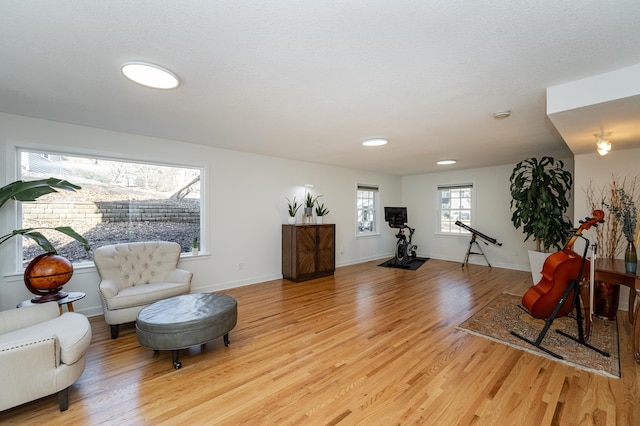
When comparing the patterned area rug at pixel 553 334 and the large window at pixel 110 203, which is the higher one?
the large window at pixel 110 203

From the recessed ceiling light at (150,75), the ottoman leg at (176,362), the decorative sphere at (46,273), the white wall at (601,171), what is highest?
the recessed ceiling light at (150,75)

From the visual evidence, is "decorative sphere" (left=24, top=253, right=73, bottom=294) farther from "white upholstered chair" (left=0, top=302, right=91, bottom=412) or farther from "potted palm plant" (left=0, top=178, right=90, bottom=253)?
"white upholstered chair" (left=0, top=302, right=91, bottom=412)

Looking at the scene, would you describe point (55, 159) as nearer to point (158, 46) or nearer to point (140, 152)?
point (140, 152)

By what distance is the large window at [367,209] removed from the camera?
719cm

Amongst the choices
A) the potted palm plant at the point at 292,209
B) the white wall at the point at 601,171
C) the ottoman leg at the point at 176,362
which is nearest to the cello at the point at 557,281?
the white wall at the point at 601,171

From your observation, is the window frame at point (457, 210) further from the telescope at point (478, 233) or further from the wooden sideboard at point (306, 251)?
the wooden sideboard at point (306, 251)

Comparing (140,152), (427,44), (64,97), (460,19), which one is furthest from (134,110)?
(460,19)

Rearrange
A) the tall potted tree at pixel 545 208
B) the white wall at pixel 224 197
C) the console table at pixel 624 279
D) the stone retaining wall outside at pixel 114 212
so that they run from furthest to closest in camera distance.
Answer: the tall potted tree at pixel 545 208
the stone retaining wall outside at pixel 114 212
the white wall at pixel 224 197
the console table at pixel 624 279

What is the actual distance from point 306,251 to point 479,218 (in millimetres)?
4589

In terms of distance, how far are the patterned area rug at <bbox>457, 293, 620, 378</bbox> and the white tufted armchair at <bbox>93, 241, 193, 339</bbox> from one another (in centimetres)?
351

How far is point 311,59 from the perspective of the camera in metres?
1.91

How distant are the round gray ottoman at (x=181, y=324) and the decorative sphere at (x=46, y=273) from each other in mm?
883

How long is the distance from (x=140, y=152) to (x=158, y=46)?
2.63 metres

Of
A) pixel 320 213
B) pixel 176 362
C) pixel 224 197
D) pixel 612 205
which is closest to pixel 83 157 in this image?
pixel 224 197
